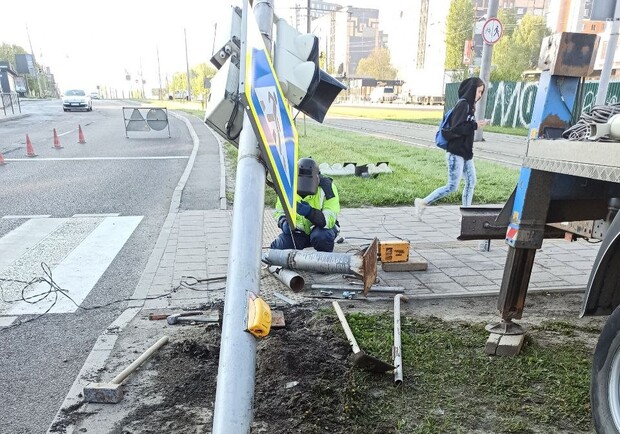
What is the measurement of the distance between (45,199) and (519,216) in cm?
829

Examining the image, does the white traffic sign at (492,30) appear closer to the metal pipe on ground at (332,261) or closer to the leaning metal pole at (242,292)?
the metal pipe on ground at (332,261)

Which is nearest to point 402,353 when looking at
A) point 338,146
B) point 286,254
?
point 286,254

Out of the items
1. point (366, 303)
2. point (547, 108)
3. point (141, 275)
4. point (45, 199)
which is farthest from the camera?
point (45, 199)

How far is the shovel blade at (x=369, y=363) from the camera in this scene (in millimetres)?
3217

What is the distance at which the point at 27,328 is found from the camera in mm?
4105

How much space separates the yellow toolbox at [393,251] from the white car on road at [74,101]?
4106 cm

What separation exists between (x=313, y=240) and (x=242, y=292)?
385 centimetres

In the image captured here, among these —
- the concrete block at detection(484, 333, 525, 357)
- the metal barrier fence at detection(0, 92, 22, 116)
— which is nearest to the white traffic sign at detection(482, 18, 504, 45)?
the concrete block at detection(484, 333, 525, 357)

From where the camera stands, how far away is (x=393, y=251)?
5395 millimetres

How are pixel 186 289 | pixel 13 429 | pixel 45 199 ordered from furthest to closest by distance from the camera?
1. pixel 45 199
2. pixel 186 289
3. pixel 13 429

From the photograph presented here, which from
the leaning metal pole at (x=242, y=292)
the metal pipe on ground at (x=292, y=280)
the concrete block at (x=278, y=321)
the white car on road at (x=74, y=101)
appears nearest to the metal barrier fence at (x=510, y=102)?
the metal pipe on ground at (x=292, y=280)

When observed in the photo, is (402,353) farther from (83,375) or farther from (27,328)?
(27,328)

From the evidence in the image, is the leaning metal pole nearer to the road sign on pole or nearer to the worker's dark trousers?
the road sign on pole

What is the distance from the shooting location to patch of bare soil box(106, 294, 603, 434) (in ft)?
9.09
